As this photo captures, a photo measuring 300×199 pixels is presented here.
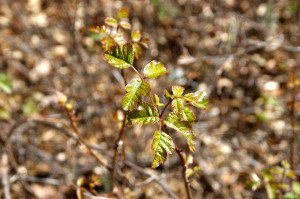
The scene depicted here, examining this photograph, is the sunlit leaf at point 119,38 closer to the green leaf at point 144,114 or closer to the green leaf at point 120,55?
the green leaf at point 120,55

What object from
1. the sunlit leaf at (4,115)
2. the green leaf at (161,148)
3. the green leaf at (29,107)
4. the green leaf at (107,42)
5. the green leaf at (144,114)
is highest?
the green leaf at (107,42)

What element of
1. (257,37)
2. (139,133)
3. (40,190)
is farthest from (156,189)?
(257,37)

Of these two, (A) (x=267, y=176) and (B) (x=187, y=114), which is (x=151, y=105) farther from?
(A) (x=267, y=176)

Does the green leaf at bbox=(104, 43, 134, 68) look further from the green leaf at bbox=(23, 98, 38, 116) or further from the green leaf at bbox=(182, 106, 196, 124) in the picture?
the green leaf at bbox=(23, 98, 38, 116)

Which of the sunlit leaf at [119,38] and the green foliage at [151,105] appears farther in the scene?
the sunlit leaf at [119,38]

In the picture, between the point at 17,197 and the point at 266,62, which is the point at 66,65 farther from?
the point at 266,62

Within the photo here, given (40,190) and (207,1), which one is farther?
(207,1)

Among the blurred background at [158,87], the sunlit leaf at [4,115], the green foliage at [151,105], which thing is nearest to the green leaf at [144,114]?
the green foliage at [151,105]
